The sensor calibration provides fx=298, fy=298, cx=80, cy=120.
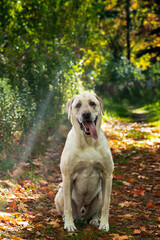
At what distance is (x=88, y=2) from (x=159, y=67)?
15.4 meters

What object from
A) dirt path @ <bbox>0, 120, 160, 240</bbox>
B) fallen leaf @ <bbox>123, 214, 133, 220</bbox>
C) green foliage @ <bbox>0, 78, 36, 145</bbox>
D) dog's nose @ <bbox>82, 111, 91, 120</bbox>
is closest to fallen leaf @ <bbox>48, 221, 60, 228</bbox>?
dirt path @ <bbox>0, 120, 160, 240</bbox>

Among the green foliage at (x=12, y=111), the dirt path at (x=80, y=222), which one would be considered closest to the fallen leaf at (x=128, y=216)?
the dirt path at (x=80, y=222)

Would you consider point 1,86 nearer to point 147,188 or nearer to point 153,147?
point 147,188

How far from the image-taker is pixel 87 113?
346 centimetres

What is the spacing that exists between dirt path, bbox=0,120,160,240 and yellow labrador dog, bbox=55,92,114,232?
318 mm

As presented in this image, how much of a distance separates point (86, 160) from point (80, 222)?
1.02 m

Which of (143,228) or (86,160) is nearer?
(86,160)

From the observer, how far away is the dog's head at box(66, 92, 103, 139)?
3492 mm

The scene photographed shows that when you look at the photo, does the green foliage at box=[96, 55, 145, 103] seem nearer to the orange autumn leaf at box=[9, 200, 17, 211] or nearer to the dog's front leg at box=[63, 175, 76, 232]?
the orange autumn leaf at box=[9, 200, 17, 211]

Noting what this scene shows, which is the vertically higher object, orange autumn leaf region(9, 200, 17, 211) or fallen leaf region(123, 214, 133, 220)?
orange autumn leaf region(9, 200, 17, 211)

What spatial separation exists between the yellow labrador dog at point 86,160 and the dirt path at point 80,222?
1.04ft

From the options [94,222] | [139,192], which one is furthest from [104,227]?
[139,192]

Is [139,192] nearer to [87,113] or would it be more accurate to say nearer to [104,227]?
[104,227]

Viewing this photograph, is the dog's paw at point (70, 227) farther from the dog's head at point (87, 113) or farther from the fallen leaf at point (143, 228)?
the dog's head at point (87, 113)
